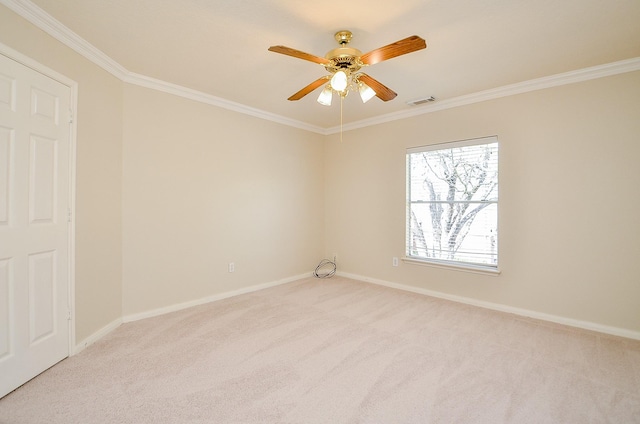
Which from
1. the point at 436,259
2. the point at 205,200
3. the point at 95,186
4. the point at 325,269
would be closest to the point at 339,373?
the point at 436,259

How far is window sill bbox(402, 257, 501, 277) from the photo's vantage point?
3625mm

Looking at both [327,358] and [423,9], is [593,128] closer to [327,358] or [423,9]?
[423,9]

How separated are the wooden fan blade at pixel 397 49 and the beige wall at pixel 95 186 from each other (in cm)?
244

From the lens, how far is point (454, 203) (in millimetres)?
3975

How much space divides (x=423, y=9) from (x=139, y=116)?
297 centimetres

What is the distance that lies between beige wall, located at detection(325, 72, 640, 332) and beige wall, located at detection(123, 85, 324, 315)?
2004mm

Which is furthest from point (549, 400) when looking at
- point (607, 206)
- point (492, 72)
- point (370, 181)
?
point (370, 181)

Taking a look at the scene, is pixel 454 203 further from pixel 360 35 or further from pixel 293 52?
pixel 293 52

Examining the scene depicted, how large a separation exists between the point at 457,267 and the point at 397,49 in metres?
2.92

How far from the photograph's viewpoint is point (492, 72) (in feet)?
10.2

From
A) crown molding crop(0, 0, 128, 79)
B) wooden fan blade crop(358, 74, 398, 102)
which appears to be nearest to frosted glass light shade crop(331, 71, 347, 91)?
wooden fan blade crop(358, 74, 398, 102)

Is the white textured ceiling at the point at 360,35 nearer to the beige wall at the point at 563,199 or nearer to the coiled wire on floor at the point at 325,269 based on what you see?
the beige wall at the point at 563,199

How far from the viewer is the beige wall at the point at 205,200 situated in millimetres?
3270

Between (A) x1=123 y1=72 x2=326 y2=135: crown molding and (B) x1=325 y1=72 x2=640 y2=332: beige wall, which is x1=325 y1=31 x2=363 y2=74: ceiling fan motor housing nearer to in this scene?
(A) x1=123 y1=72 x2=326 y2=135: crown molding
